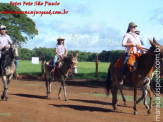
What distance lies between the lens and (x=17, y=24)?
56.3 m

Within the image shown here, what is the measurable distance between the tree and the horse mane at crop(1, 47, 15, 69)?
38.4 m

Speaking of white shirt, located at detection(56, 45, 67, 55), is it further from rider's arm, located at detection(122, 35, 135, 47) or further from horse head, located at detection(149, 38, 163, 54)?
horse head, located at detection(149, 38, 163, 54)

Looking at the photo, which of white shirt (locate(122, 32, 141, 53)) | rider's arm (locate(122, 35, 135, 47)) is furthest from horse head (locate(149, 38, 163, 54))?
white shirt (locate(122, 32, 141, 53))

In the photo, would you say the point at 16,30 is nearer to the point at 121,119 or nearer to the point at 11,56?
the point at 11,56

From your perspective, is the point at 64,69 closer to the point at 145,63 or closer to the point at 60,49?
the point at 60,49

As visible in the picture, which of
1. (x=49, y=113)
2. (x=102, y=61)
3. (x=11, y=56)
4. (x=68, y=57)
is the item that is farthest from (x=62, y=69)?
(x=102, y=61)

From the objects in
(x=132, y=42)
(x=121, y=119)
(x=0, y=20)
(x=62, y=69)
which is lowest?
(x=121, y=119)

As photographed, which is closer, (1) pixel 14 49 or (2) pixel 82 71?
(1) pixel 14 49

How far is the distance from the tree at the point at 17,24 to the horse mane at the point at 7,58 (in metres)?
38.4

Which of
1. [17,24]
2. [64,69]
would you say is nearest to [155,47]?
[64,69]

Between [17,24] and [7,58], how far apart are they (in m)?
42.4

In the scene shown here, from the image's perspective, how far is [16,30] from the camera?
54.4 meters

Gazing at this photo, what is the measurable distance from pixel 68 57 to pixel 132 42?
4494mm

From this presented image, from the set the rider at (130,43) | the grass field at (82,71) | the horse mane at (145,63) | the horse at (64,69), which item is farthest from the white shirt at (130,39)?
the grass field at (82,71)
